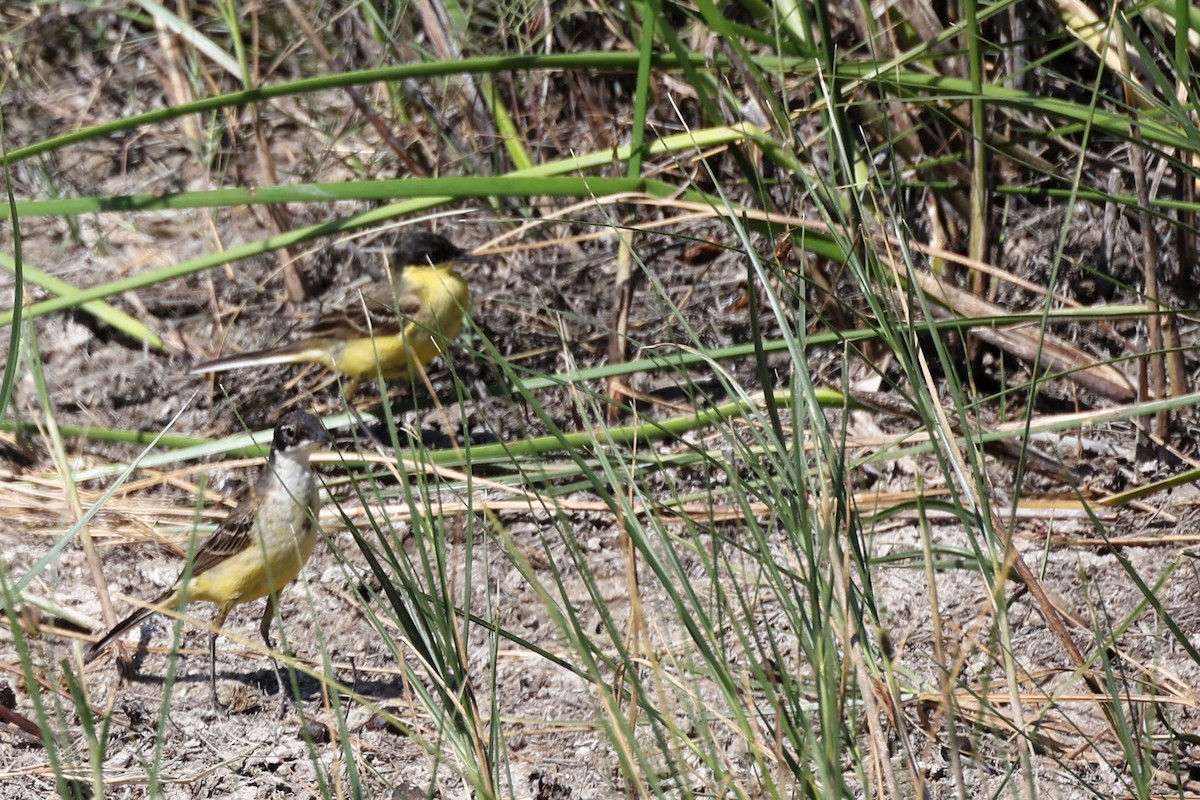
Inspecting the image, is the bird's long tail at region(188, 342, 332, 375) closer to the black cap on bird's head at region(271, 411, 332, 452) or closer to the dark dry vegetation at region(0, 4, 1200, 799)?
the dark dry vegetation at region(0, 4, 1200, 799)

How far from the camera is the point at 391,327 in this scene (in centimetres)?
671

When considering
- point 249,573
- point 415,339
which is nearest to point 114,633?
point 249,573

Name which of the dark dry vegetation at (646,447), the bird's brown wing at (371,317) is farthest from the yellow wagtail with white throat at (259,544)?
the bird's brown wing at (371,317)

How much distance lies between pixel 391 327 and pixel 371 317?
586 millimetres

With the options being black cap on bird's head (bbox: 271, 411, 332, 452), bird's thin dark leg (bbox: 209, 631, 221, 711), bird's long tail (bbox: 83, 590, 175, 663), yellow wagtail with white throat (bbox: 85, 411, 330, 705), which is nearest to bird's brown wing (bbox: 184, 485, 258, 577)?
yellow wagtail with white throat (bbox: 85, 411, 330, 705)

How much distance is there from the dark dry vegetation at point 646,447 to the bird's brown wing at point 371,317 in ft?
0.91

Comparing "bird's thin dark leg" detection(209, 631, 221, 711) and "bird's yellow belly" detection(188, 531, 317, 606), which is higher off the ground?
"bird's yellow belly" detection(188, 531, 317, 606)

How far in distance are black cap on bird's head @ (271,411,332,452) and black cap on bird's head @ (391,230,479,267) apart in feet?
4.97

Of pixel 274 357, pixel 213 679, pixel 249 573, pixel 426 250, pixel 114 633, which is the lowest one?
pixel 213 679

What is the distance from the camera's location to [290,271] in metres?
6.64

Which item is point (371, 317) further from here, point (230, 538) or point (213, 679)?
point (213, 679)

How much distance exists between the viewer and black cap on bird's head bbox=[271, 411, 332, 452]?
4.89 meters

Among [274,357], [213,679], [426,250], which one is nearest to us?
[213,679]

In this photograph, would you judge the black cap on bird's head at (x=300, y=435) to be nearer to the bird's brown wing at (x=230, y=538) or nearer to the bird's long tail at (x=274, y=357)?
the bird's brown wing at (x=230, y=538)
